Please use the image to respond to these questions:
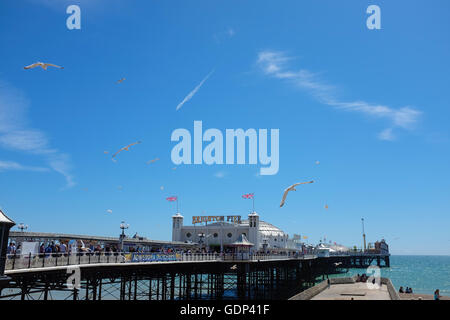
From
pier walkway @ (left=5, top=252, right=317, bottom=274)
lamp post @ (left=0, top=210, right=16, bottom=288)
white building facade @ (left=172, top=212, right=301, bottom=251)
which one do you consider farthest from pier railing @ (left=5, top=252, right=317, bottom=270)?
white building facade @ (left=172, top=212, right=301, bottom=251)

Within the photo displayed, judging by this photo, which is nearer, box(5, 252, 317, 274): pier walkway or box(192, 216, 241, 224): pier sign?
box(5, 252, 317, 274): pier walkway

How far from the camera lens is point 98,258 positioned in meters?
24.5

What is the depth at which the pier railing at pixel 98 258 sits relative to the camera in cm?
1806

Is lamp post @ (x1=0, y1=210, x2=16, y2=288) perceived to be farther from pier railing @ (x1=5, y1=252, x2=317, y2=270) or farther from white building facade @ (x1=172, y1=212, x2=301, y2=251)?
white building facade @ (x1=172, y1=212, x2=301, y2=251)

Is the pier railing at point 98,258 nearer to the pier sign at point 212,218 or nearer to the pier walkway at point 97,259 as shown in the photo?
the pier walkway at point 97,259

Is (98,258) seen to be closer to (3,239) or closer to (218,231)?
(3,239)

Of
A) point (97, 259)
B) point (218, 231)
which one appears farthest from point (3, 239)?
point (218, 231)

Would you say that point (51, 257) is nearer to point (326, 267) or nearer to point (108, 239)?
point (108, 239)

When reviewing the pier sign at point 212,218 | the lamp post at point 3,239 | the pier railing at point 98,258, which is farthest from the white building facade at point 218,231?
the lamp post at point 3,239

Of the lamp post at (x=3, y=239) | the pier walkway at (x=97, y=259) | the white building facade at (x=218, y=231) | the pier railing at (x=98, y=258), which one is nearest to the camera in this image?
the lamp post at (x=3, y=239)

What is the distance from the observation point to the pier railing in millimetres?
18062

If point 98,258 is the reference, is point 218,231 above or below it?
above
